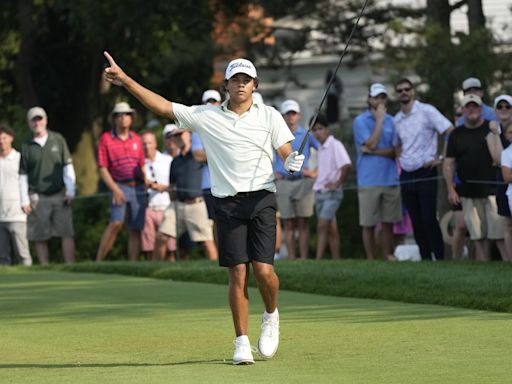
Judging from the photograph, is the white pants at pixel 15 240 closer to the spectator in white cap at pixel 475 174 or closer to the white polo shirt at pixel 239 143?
the spectator in white cap at pixel 475 174

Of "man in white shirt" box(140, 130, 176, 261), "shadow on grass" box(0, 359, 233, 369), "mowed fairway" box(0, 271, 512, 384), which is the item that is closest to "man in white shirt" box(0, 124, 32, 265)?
"man in white shirt" box(140, 130, 176, 261)

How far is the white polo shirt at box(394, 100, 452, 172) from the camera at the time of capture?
1797 cm

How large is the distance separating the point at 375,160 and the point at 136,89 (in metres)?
9.00

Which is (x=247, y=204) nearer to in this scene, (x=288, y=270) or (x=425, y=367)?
(x=425, y=367)

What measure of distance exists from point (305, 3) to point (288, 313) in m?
19.7

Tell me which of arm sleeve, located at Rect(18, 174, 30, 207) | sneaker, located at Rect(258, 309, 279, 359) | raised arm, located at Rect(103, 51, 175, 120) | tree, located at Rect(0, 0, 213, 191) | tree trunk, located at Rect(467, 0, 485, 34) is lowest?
sneaker, located at Rect(258, 309, 279, 359)

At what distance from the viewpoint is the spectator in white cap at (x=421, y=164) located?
58.9 ft

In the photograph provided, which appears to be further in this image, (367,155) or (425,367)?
(367,155)

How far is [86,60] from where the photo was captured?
39250 mm

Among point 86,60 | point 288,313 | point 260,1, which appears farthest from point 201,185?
point 86,60

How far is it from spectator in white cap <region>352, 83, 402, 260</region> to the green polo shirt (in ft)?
13.3

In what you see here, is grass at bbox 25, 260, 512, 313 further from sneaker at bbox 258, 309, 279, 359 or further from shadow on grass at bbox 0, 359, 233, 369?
shadow on grass at bbox 0, 359, 233, 369

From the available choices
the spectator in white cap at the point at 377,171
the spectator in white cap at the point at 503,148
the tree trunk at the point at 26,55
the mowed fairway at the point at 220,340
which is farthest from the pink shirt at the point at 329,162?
the tree trunk at the point at 26,55

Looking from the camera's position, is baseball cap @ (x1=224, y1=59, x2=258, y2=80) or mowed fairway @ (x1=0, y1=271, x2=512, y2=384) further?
baseball cap @ (x1=224, y1=59, x2=258, y2=80)
